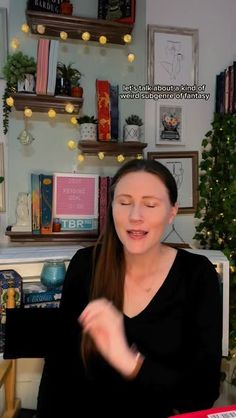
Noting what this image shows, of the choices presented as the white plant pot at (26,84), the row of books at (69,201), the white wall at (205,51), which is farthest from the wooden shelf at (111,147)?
the white plant pot at (26,84)

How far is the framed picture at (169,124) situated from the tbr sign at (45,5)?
73cm

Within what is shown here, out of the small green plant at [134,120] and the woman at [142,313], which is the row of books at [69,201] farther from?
the woman at [142,313]

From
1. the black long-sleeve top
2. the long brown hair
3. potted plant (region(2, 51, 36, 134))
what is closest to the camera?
the black long-sleeve top

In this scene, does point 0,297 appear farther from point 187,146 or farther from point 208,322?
point 187,146

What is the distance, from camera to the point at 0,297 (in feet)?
4.99

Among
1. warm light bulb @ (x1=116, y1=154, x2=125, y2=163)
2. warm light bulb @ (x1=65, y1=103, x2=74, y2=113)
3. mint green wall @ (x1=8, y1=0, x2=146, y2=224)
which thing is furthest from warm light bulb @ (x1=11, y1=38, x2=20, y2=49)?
warm light bulb @ (x1=116, y1=154, x2=125, y2=163)

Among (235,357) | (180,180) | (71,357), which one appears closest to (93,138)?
(180,180)

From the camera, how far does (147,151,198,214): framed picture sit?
209 centimetres

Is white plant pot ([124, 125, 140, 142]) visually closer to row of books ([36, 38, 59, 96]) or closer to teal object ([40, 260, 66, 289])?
row of books ([36, 38, 59, 96])

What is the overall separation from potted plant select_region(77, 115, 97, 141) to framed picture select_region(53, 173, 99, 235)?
20 centimetres

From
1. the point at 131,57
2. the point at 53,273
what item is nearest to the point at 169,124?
the point at 131,57

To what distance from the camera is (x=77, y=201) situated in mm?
1862

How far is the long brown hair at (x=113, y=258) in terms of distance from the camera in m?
1.08

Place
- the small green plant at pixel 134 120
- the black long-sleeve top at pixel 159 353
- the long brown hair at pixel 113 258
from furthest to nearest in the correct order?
1. the small green plant at pixel 134 120
2. the long brown hair at pixel 113 258
3. the black long-sleeve top at pixel 159 353
